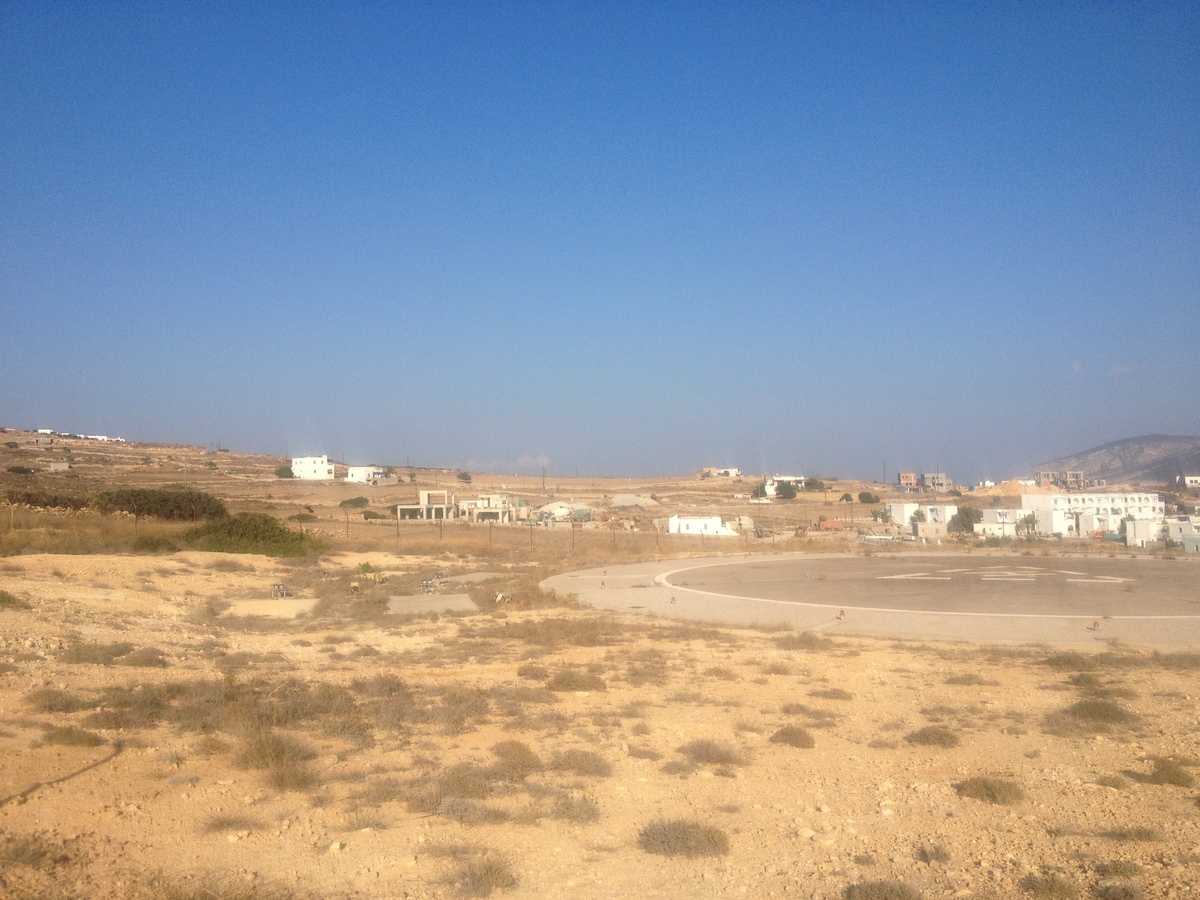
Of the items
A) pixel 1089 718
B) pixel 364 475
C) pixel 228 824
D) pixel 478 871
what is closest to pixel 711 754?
pixel 478 871

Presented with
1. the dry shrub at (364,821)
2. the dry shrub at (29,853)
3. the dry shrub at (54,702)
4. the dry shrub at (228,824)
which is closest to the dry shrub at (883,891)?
the dry shrub at (364,821)

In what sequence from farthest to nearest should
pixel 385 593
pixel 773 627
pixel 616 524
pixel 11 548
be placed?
pixel 616 524 → pixel 11 548 → pixel 385 593 → pixel 773 627

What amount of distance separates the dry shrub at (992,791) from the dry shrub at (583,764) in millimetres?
3335

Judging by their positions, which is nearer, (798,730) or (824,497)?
(798,730)

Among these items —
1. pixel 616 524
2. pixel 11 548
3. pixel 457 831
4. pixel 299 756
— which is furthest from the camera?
pixel 616 524

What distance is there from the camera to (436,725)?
10211 millimetres

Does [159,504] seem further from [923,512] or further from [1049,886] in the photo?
[923,512]

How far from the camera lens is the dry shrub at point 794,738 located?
9547mm

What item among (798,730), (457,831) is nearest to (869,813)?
(798,730)

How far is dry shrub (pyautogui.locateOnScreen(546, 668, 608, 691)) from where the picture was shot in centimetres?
1268

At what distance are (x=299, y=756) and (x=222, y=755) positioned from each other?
2.67 feet

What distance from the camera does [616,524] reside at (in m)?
73.2

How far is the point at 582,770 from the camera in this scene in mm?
8406

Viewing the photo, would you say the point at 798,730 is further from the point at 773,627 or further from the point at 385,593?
the point at 385,593
